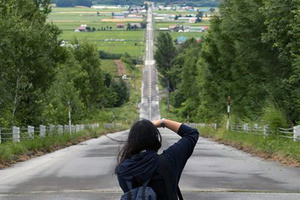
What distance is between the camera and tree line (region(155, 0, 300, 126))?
26175 millimetres

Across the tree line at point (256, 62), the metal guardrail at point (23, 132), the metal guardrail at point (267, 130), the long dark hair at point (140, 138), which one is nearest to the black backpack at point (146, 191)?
the long dark hair at point (140, 138)

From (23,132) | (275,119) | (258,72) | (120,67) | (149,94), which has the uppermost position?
(258,72)

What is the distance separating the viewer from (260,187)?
43.5ft

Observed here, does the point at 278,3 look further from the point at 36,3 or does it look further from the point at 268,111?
the point at 36,3

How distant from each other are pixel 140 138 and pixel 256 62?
31.2m

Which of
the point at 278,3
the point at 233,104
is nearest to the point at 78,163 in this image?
the point at 278,3

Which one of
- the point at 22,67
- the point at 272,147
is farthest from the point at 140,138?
the point at 22,67

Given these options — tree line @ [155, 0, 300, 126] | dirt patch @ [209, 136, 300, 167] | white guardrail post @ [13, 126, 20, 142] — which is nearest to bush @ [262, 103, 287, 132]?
tree line @ [155, 0, 300, 126]

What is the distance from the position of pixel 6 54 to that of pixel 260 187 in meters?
18.7

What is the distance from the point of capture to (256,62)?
36938mm

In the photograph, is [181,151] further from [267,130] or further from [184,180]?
[267,130]

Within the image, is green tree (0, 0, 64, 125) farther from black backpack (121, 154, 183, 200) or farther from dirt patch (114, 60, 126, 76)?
dirt patch (114, 60, 126, 76)

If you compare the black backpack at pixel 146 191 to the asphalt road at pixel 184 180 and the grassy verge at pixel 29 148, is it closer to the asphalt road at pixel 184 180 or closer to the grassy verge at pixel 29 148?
the asphalt road at pixel 184 180

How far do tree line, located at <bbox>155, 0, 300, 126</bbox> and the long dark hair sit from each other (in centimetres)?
1706
